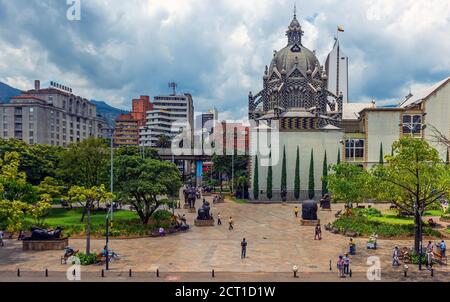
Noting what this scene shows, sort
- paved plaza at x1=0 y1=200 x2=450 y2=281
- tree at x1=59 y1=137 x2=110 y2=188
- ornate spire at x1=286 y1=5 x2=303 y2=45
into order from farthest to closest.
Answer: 1. ornate spire at x1=286 y1=5 x2=303 y2=45
2. tree at x1=59 y1=137 x2=110 y2=188
3. paved plaza at x1=0 y1=200 x2=450 y2=281

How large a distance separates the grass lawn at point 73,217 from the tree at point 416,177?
27.1 m

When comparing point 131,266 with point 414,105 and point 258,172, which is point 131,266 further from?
point 414,105

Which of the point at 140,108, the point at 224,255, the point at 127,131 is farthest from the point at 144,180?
the point at 140,108

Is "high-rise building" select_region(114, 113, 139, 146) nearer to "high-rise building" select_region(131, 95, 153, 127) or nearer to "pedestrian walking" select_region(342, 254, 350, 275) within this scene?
"high-rise building" select_region(131, 95, 153, 127)

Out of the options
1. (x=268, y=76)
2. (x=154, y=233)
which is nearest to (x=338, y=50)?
(x=268, y=76)

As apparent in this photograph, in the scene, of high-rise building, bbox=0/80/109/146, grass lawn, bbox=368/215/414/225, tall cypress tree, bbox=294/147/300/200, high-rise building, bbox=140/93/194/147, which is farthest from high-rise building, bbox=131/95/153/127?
grass lawn, bbox=368/215/414/225

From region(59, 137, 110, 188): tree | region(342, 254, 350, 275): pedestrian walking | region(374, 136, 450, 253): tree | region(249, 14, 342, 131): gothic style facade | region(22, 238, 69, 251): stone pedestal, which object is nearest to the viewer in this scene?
region(342, 254, 350, 275): pedestrian walking

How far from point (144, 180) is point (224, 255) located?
40.9 ft

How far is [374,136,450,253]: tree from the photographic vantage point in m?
27.2

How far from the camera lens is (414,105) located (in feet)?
232

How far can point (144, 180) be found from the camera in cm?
3750

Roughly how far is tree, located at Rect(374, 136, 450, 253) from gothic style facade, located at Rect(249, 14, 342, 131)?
47250mm

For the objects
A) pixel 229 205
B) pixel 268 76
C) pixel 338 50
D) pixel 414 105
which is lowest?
pixel 229 205
